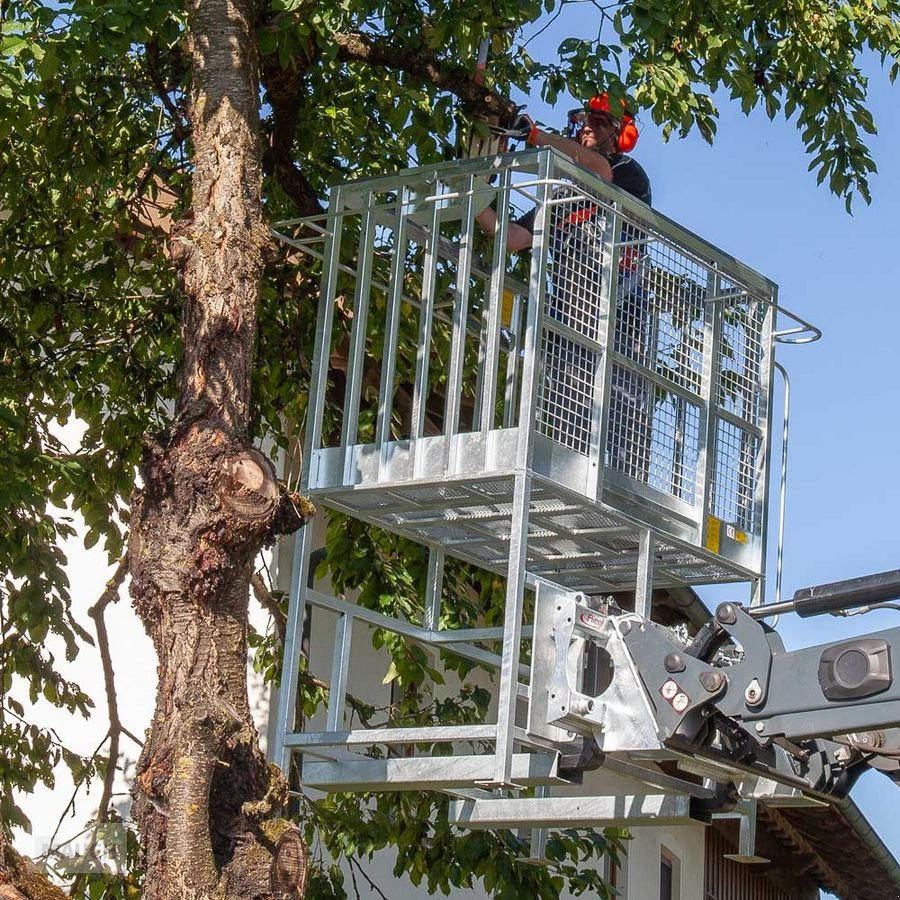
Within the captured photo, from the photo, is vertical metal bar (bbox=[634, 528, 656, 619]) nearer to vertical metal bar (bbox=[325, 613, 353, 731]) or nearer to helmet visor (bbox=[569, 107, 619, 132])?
vertical metal bar (bbox=[325, 613, 353, 731])

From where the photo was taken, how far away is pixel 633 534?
7.46 meters

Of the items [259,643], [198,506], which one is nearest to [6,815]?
[259,643]

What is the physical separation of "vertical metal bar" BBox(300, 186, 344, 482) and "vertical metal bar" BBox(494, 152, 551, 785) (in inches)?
39.5

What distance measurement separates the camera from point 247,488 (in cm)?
639

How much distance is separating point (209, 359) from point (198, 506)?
559mm

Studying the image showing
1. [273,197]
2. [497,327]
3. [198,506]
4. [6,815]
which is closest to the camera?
[198,506]

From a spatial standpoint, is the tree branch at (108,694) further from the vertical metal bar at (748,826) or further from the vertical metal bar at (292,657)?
the vertical metal bar at (748,826)

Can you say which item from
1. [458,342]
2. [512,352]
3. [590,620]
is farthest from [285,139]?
[590,620]

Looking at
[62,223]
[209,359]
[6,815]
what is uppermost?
[62,223]

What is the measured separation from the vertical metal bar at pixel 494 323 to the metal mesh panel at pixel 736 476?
1.14 meters

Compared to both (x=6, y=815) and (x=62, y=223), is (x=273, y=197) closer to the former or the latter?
(x=62, y=223)

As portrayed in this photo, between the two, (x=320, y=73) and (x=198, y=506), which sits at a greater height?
(x=320, y=73)

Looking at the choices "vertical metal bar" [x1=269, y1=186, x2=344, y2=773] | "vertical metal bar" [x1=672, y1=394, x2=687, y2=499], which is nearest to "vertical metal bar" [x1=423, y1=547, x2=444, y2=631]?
"vertical metal bar" [x1=269, y1=186, x2=344, y2=773]

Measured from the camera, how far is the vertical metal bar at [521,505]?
21.2 ft
